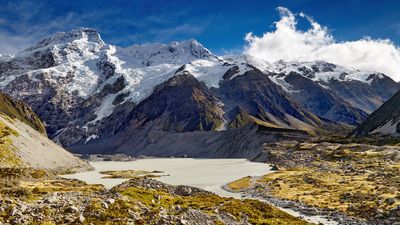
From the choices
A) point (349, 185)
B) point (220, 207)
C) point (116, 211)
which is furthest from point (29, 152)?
point (116, 211)

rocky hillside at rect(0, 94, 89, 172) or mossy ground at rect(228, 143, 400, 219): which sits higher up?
rocky hillside at rect(0, 94, 89, 172)

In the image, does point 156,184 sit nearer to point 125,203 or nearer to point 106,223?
point 125,203

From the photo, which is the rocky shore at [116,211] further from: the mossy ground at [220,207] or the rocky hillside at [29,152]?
the rocky hillside at [29,152]

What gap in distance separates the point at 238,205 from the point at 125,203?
1501 cm

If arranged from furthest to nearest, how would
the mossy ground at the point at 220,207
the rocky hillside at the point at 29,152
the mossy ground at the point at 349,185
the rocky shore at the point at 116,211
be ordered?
1. the rocky hillside at the point at 29,152
2. the mossy ground at the point at 349,185
3. the mossy ground at the point at 220,207
4. the rocky shore at the point at 116,211

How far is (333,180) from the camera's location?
3494 inches

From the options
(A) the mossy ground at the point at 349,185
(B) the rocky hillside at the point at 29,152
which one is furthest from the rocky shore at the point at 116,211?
(B) the rocky hillside at the point at 29,152

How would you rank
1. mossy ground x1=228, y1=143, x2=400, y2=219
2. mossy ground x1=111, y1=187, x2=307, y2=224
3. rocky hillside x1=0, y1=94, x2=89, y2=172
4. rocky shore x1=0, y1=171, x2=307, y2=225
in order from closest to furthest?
rocky shore x1=0, y1=171, x2=307, y2=225 < mossy ground x1=111, y1=187, x2=307, y2=224 < mossy ground x1=228, y1=143, x2=400, y2=219 < rocky hillside x1=0, y1=94, x2=89, y2=172

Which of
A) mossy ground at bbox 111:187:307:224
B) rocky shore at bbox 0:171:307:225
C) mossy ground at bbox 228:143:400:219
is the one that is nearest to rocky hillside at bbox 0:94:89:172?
mossy ground at bbox 228:143:400:219

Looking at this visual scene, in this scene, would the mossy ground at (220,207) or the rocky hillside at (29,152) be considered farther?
the rocky hillside at (29,152)

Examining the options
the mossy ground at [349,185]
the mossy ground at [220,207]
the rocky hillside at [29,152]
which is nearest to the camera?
the mossy ground at [220,207]

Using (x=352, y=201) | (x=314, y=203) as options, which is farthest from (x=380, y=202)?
(x=314, y=203)

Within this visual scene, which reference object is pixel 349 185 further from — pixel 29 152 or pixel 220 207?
pixel 29 152

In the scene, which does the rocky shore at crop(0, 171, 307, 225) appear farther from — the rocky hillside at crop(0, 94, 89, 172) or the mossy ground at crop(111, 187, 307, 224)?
the rocky hillside at crop(0, 94, 89, 172)
